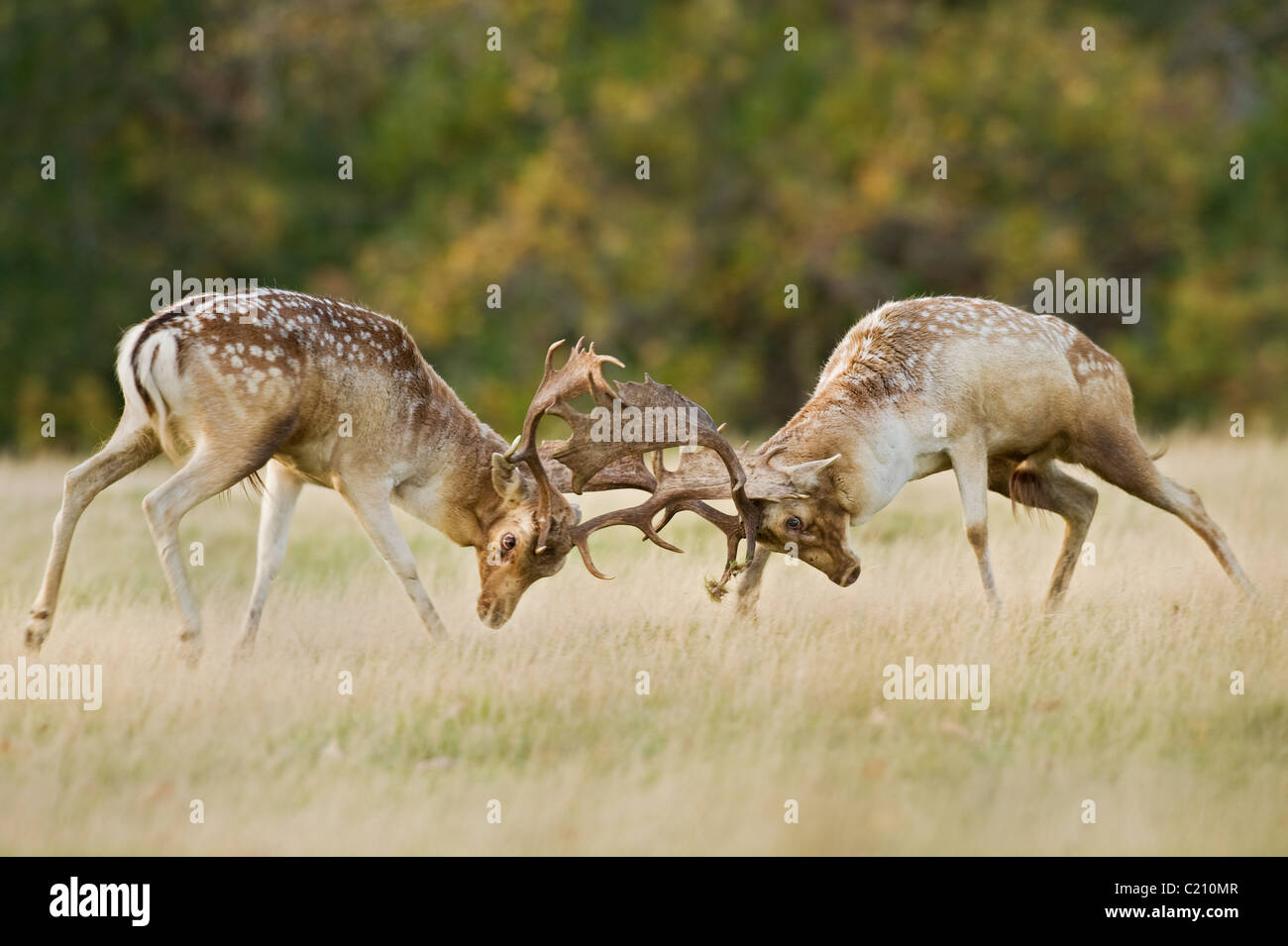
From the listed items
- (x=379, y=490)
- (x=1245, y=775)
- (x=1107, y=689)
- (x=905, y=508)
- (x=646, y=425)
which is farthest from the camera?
(x=905, y=508)

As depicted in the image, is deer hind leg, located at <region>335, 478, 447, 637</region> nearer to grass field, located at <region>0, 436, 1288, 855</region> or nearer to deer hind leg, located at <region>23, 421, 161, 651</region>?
grass field, located at <region>0, 436, 1288, 855</region>

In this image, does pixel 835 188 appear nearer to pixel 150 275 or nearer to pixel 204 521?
pixel 150 275

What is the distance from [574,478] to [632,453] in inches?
13.8

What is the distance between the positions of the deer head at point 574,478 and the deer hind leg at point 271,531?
3.52 feet

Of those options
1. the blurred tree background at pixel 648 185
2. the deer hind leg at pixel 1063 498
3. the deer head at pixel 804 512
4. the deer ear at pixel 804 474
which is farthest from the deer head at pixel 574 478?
the blurred tree background at pixel 648 185

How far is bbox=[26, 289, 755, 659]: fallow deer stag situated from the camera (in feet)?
26.5

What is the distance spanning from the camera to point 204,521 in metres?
13.4

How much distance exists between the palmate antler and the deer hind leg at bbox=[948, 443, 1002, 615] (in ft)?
4.21

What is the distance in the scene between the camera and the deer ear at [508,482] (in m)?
8.83

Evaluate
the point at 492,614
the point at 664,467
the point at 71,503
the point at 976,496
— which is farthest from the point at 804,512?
the point at 71,503

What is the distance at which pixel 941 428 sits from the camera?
8719 mm

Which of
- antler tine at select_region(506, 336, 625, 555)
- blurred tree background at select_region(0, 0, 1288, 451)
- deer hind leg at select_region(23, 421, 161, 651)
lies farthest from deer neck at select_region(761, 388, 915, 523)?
blurred tree background at select_region(0, 0, 1288, 451)

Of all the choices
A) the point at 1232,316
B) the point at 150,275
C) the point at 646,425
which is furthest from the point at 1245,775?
the point at 150,275

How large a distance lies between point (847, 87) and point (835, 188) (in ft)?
5.26
